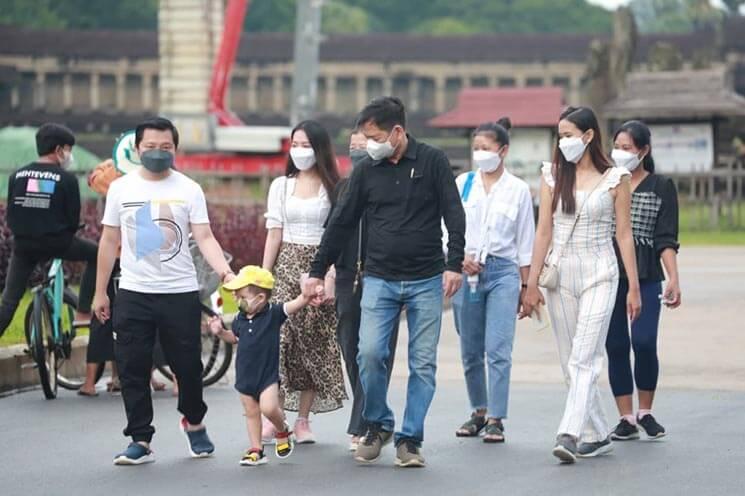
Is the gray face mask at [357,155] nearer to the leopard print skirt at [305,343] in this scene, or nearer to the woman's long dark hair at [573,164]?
the leopard print skirt at [305,343]

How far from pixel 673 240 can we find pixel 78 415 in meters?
3.80

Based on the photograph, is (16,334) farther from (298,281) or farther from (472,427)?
(472,427)

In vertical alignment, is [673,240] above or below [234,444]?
above

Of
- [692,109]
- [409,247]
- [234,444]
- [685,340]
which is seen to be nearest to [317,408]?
[234,444]

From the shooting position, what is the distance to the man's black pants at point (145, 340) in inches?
360

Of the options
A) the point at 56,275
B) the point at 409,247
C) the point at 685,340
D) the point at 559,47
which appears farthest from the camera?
the point at 559,47

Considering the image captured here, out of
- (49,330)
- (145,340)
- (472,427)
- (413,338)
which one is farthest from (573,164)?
(49,330)

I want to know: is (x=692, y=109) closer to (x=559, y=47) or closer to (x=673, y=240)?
(x=673, y=240)

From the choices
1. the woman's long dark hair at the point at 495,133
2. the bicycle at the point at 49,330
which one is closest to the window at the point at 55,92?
the bicycle at the point at 49,330

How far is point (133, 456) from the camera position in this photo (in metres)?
9.14

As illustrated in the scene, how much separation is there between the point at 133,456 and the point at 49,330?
308cm

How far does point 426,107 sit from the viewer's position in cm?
8662

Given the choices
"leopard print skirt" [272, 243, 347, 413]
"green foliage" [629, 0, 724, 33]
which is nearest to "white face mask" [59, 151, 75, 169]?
"leopard print skirt" [272, 243, 347, 413]

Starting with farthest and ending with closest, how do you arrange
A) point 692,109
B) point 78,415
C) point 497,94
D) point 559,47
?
point 559,47, point 497,94, point 692,109, point 78,415
